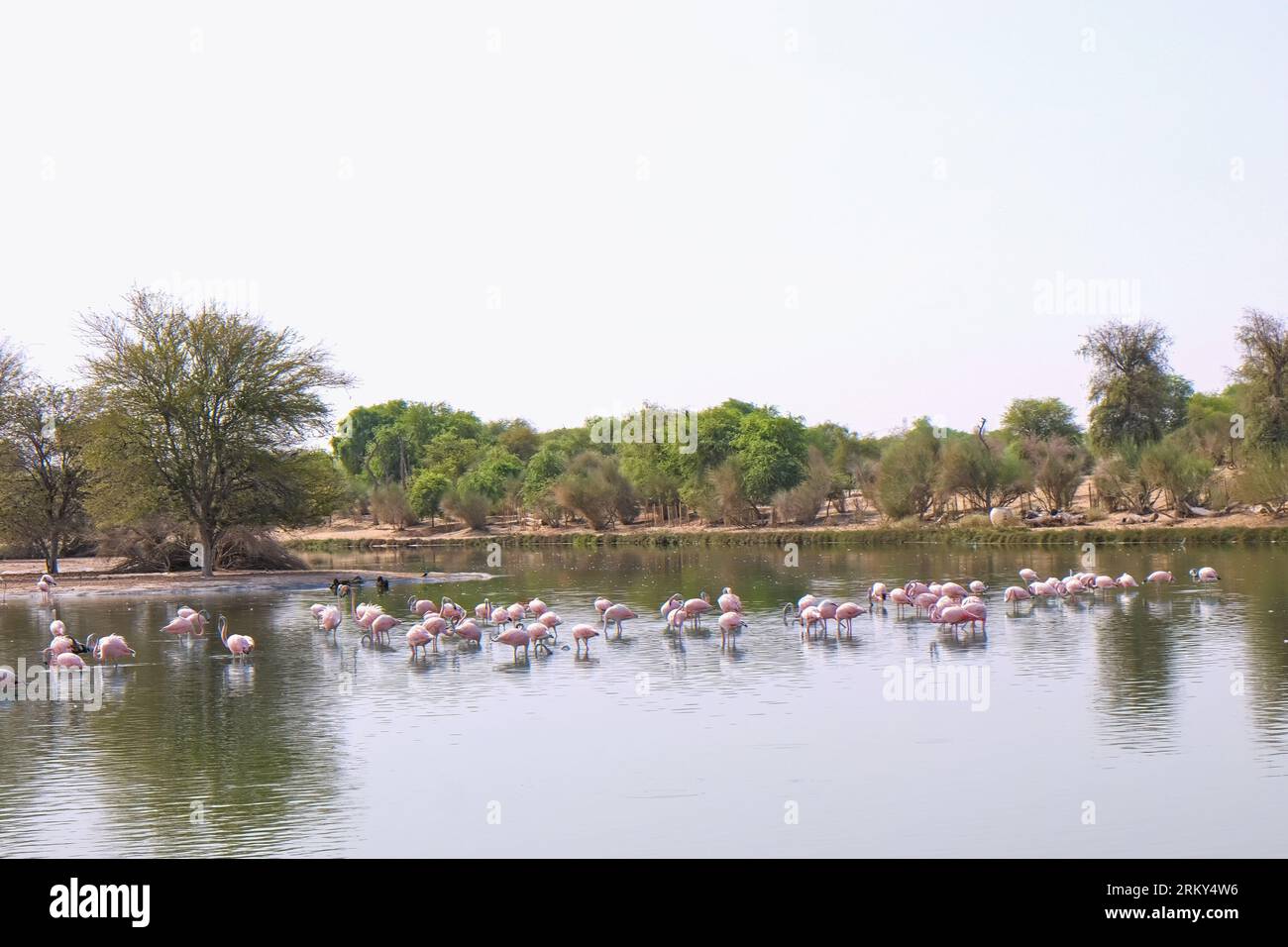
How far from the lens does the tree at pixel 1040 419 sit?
318 ft

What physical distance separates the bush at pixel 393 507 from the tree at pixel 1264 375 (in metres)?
54.4

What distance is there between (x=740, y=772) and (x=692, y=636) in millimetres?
11985

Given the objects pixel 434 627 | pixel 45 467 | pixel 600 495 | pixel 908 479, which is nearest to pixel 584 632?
pixel 434 627

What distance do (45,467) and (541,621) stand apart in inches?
1260

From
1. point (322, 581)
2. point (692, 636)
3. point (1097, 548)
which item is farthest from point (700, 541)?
point (692, 636)

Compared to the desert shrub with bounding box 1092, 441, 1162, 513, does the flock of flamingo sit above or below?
below

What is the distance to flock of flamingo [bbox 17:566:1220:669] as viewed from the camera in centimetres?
2356

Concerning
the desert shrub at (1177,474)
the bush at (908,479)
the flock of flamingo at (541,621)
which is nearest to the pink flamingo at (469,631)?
the flock of flamingo at (541,621)

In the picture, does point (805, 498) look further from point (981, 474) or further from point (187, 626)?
point (187, 626)

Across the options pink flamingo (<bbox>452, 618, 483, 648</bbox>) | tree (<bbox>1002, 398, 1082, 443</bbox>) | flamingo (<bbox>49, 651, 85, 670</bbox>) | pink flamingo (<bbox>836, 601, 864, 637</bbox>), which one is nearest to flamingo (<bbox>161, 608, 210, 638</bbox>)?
flamingo (<bbox>49, 651, 85, 670</bbox>)

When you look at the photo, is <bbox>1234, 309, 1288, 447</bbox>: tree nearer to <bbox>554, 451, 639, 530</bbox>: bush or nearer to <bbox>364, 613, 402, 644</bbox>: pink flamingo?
<bbox>554, 451, 639, 530</bbox>: bush

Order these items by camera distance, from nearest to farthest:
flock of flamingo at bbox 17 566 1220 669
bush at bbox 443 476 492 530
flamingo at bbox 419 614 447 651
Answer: flock of flamingo at bbox 17 566 1220 669
flamingo at bbox 419 614 447 651
bush at bbox 443 476 492 530

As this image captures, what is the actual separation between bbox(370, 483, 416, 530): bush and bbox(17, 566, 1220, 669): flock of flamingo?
62194mm
